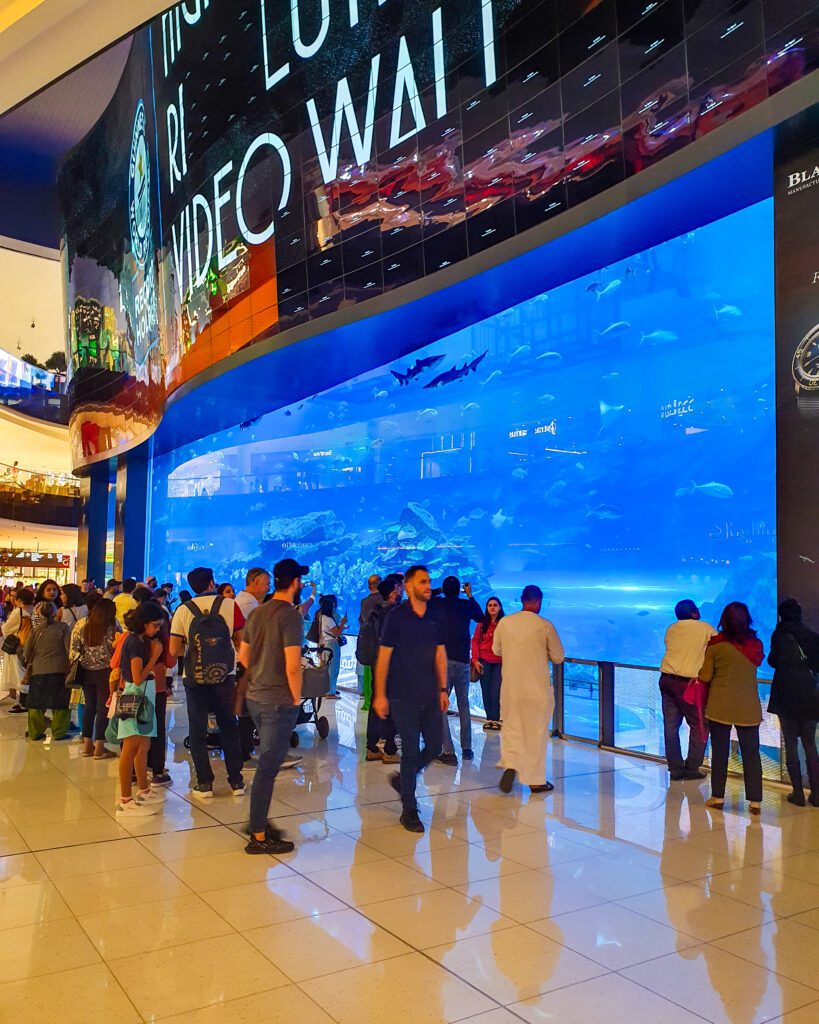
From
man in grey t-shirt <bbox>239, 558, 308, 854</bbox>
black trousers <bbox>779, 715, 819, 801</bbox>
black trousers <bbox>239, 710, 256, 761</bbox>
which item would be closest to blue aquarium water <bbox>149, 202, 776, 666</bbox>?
black trousers <bbox>239, 710, 256, 761</bbox>

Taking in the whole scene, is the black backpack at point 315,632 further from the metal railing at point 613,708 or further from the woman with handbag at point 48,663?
the metal railing at point 613,708

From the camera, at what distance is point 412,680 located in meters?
4.73

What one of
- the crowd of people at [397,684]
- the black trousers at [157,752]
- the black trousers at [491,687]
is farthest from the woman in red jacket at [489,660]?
the black trousers at [157,752]

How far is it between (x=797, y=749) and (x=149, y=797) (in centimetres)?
451

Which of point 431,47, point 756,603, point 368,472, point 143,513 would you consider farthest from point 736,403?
point 431,47

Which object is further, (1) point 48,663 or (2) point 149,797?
(1) point 48,663

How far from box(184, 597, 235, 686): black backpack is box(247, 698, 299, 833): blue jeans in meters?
1.03

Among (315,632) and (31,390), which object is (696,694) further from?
(31,390)

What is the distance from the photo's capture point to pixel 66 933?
316 centimetres

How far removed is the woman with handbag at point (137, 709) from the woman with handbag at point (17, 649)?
3.30 meters

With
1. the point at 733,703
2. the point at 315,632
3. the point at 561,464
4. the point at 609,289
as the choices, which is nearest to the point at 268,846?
the point at 733,703

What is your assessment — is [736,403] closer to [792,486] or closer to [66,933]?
[792,486]

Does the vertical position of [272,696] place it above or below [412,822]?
above

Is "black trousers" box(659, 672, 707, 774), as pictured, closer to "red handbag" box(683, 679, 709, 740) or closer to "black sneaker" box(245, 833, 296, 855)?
"red handbag" box(683, 679, 709, 740)
